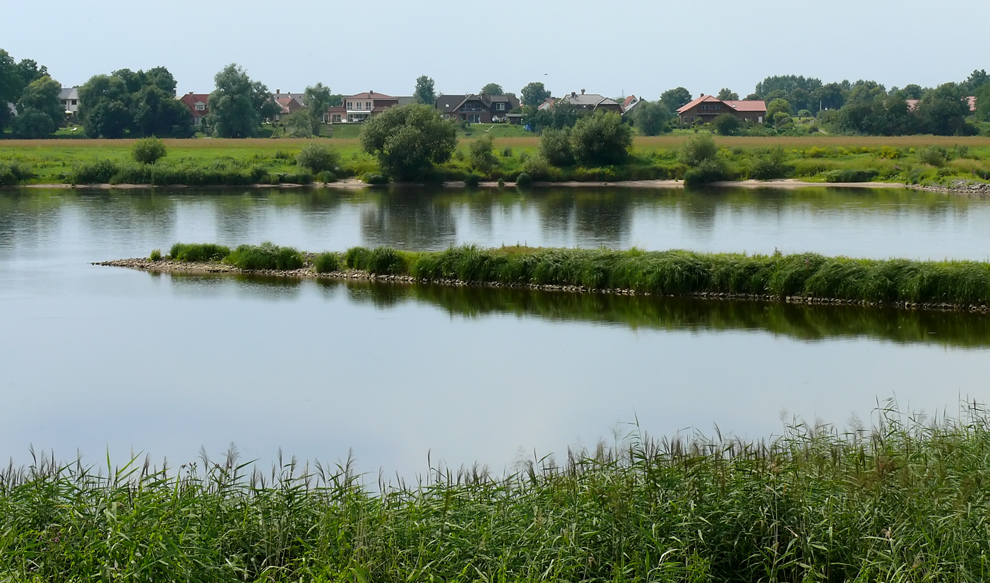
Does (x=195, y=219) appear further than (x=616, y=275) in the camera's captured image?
Yes

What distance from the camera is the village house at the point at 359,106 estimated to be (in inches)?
5384

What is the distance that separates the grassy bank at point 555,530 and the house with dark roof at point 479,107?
393ft

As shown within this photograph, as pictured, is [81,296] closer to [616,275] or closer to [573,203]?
[616,275]

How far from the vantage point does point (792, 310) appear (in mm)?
23891

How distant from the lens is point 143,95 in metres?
104

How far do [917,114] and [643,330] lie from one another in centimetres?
8428

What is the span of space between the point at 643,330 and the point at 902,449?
11.8 m

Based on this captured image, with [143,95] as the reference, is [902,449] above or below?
below

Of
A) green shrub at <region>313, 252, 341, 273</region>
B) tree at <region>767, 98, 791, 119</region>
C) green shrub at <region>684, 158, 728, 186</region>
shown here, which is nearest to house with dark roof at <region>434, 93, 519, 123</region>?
tree at <region>767, 98, 791, 119</region>

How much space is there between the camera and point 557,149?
232ft

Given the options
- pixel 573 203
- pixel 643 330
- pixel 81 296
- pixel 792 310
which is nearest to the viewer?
pixel 643 330

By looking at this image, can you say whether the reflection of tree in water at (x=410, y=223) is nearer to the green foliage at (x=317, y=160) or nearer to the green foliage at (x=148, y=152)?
the green foliage at (x=317, y=160)

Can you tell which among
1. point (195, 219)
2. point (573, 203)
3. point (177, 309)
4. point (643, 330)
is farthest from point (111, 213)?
point (643, 330)

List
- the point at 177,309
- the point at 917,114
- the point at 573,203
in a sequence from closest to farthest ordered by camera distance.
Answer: the point at 177,309 → the point at 573,203 → the point at 917,114
